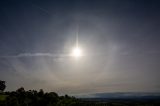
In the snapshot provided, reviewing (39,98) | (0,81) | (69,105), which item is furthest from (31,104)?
(0,81)

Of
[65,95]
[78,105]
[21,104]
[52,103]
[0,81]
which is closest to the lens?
[21,104]

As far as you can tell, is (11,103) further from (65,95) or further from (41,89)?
(65,95)

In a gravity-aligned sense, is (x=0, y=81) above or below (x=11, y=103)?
above

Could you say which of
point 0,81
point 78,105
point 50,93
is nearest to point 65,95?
point 78,105

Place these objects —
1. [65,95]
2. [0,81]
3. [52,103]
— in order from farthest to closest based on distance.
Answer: [0,81] < [65,95] < [52,103]

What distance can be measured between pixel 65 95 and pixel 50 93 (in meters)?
24.7

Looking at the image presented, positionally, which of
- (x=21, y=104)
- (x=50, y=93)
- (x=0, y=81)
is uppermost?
(x=0, y=81)

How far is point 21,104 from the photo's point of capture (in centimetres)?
8056

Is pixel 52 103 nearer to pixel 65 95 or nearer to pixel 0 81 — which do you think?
pixel 65 95

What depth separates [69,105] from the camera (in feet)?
306

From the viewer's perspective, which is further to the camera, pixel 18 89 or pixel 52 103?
pixel 18 89

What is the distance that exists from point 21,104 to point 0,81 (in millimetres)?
111901

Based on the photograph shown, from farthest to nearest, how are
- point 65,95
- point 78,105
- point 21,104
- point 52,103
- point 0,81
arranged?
point 0,81 → point 65,95 → point 78,105 → point 52,103 → point 21,104

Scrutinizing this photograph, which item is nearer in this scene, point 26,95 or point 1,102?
point 1,102
